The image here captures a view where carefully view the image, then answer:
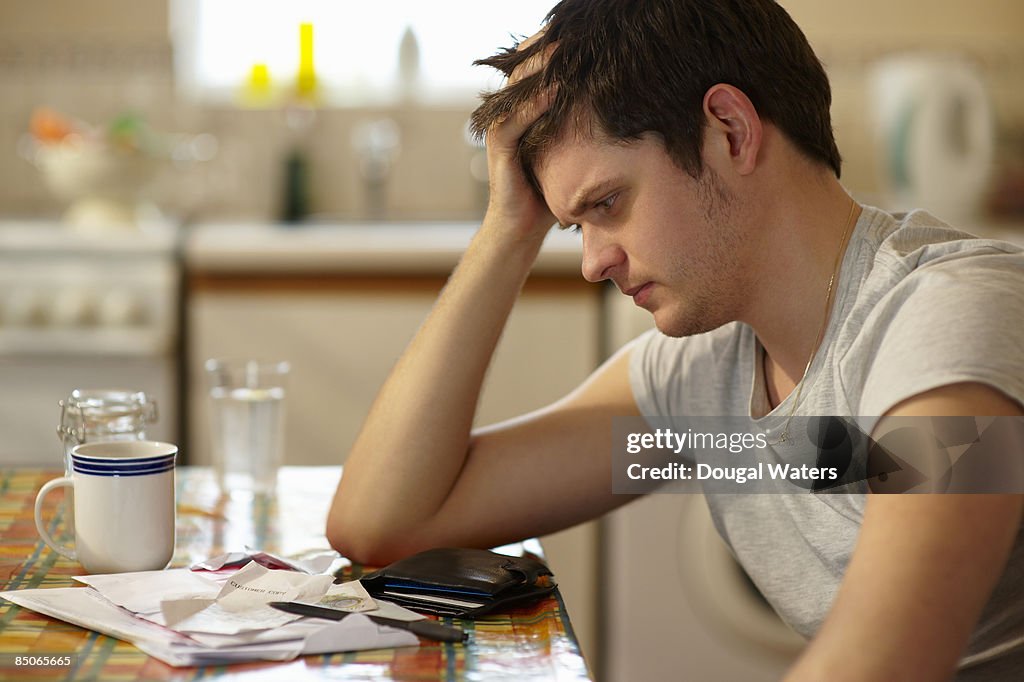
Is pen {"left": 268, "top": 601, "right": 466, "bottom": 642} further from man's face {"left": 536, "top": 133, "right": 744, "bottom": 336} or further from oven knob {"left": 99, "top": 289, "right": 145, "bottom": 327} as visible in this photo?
oven knob {"left": 99, "top": 289, "right": 145, "bottom": 327}

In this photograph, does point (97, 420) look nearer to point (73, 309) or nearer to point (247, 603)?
point (247, 603)

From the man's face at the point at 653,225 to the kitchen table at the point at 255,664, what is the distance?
0.94 ft

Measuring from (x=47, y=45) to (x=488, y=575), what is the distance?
2804mm

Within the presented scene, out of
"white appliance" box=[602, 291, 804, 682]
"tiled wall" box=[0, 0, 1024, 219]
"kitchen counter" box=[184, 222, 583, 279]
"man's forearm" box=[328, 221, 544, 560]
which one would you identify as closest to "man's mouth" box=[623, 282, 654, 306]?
"man's forearm" box=[328, 221, 544, 560]

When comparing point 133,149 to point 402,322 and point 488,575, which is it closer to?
point 402,322

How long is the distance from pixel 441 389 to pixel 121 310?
1.56 metres

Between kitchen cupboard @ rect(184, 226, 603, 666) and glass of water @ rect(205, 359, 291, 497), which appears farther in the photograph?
kitchen cupboard @ rect(184, 226, 603, 666)

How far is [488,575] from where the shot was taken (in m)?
1.03

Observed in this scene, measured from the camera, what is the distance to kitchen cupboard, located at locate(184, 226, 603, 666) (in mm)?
2686

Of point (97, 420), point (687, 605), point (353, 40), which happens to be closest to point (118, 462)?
point (97, 420)

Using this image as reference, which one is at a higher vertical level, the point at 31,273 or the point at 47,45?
the point at 47,45

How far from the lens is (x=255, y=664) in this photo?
0.87 meters

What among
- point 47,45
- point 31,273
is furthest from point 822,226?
point 47,45

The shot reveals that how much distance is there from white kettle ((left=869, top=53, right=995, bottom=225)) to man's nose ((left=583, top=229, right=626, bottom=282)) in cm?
200
